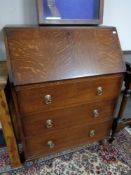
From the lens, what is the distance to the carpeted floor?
1.30 metres

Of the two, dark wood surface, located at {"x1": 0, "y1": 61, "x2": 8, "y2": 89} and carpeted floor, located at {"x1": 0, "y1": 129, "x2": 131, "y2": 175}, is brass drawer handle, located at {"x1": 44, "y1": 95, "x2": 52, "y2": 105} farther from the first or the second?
carpeted floor, located at {"x1": 0, "y1": 129, "x2": 131, "y2": 175}

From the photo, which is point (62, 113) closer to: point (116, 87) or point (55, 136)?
point (55, 136)

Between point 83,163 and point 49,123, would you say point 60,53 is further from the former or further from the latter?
point 83,163

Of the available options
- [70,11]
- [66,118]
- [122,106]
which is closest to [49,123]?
[66,118]

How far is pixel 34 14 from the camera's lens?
4.00ft

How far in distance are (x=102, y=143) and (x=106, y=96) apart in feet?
2.01

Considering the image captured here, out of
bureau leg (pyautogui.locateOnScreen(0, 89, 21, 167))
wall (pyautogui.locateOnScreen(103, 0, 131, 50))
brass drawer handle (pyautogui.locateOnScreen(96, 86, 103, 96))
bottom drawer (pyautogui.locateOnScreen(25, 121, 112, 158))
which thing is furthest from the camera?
wall (pyautogui.locateOnScreen(103, 0, 131, 50))

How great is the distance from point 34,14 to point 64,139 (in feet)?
3.40

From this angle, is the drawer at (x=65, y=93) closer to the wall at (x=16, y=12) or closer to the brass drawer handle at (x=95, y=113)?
the brass drawer handle at (x=95, y=113)

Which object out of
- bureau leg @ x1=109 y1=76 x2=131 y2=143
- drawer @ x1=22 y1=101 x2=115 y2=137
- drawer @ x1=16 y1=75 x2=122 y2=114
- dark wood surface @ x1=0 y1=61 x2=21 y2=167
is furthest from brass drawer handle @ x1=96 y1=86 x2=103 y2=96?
dark wood surface @ x1=0 y1=61 x2=21 y2=167

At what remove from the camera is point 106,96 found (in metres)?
1.19

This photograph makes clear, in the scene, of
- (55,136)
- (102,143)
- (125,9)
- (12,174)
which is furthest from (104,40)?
(12,174)

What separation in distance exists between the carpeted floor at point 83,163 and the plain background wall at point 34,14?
94 centimetres

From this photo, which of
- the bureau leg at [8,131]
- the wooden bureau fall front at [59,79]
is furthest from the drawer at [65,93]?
the bureau leg at [8,131]
